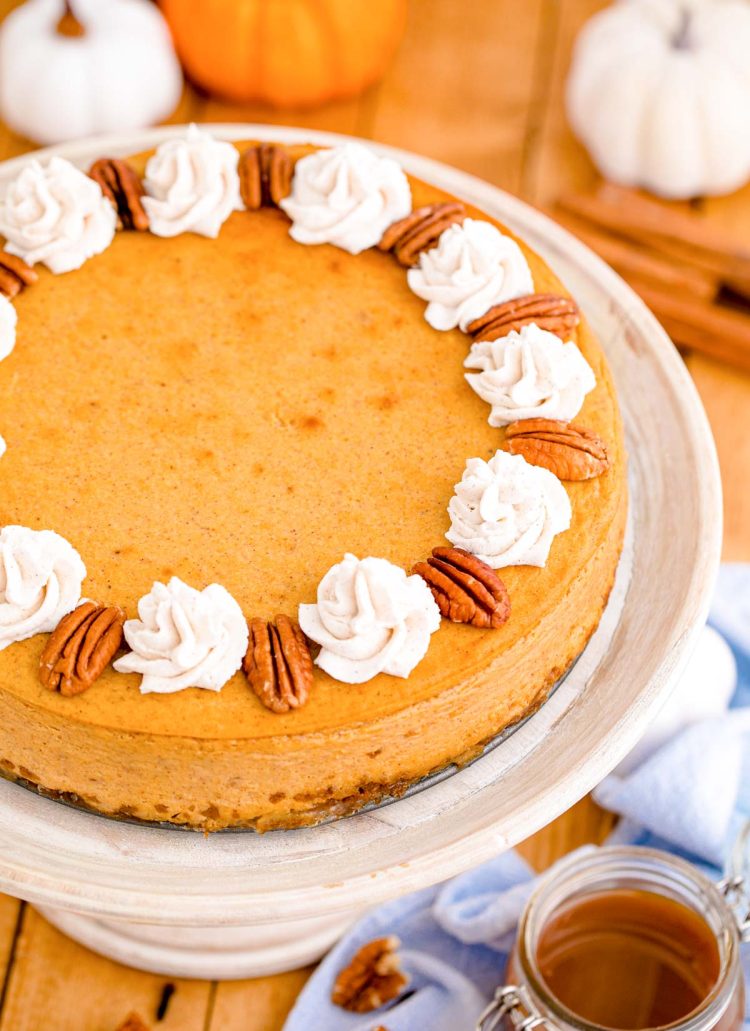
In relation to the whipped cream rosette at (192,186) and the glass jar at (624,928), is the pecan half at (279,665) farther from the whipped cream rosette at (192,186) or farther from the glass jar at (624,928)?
the whipped cream rosette at (192,186)

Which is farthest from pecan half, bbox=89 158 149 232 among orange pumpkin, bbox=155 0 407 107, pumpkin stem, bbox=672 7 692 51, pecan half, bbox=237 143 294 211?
pumpkin stem, bbox=672 7 692 51

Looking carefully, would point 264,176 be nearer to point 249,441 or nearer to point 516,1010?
point 249,441

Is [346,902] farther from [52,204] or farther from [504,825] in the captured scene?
[52,204]

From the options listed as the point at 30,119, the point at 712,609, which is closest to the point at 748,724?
the point at 712,609

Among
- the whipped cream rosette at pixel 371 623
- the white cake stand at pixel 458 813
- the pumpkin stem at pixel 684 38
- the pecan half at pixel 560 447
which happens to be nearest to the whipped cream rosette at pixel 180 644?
the whipped cream rosette at pixel 371 623

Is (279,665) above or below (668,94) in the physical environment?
below

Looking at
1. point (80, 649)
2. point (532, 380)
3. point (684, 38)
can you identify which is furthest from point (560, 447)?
point (684, 38)

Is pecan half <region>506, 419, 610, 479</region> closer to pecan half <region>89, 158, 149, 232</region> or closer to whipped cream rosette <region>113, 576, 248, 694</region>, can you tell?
whipped cream rosette <region>113, 576, 248, 694</region>
